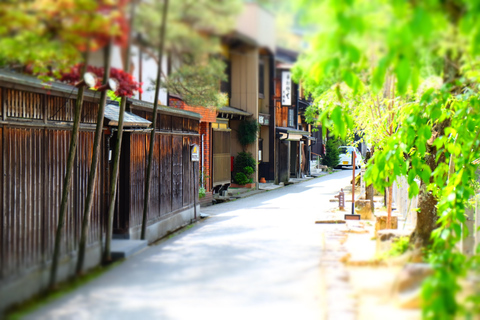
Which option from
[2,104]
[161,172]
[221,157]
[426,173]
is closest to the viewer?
[2,104]

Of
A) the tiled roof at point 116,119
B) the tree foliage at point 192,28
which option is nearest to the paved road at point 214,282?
the tiled roof at point 116,119

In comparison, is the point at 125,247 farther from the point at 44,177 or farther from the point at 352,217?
the point at 352,217

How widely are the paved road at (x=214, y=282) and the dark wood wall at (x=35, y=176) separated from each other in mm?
1057

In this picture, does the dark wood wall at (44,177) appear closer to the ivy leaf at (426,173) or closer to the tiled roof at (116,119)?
the tiled roof at (116,119)

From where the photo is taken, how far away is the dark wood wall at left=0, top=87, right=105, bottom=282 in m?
7.41

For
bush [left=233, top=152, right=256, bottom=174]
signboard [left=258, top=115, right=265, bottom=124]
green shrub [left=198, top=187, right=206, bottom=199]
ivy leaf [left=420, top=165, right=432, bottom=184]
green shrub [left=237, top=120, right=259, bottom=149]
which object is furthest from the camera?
signboard [left=258, top=115, right=265, bottom=124]

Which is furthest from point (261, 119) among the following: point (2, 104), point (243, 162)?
point (2, 104)

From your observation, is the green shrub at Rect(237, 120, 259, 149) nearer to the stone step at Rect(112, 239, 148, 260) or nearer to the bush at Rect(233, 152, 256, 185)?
the bush at Rect(233, 152, 256, 185)

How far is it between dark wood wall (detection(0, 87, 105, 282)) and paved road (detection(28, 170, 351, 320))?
41.6 inches

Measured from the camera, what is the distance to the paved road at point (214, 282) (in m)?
6.00

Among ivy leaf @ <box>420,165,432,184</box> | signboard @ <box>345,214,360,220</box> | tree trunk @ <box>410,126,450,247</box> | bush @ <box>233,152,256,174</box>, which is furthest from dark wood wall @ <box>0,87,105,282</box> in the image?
bush @ <box>233,152,256,174</box>

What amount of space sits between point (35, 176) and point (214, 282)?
3.00 meters

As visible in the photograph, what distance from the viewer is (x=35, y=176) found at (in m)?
8.30

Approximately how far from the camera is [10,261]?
23.8ft
